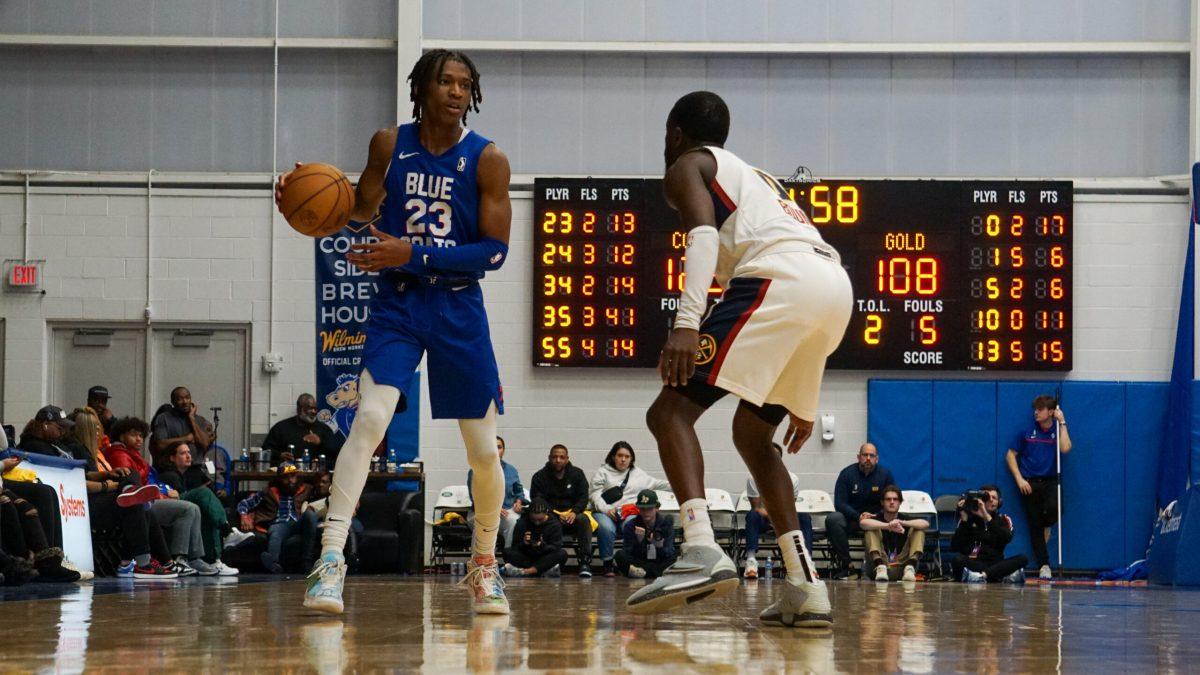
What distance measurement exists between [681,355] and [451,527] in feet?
32.5

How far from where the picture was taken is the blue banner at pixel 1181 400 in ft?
46.2

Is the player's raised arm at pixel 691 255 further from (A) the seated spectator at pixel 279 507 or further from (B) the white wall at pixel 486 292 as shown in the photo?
(B) the white wall at pixel 486 292

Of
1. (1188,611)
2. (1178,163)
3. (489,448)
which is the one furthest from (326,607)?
(1178,163)

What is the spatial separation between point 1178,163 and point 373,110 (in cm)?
800

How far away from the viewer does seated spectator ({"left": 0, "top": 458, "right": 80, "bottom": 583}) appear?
8.91m

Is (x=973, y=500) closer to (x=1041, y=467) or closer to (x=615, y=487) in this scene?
(x=1041, y=467)

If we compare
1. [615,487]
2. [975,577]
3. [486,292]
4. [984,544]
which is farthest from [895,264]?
[486,292]

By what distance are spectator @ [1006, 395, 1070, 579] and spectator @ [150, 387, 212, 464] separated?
24.6ft

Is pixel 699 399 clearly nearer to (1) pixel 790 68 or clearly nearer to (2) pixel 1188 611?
(2) pixel 1188 611

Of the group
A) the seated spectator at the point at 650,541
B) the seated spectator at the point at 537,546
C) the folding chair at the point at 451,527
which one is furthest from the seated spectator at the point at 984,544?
the folding chair at the point at 451,527

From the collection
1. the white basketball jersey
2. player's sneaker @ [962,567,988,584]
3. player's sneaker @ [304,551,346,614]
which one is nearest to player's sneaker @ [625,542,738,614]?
the white basketball jersey

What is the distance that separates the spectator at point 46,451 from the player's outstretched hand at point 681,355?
6106mm

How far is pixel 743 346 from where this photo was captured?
4.56 m

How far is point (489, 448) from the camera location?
17.8 ft
